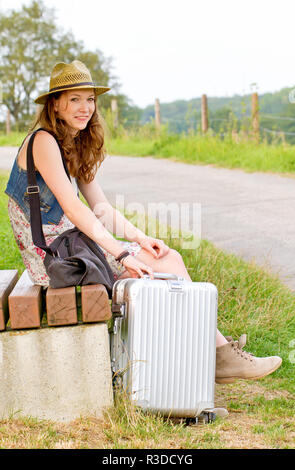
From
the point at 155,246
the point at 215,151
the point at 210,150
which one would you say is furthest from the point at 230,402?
the point at 210,150

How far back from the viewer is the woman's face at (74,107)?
10.5 feet

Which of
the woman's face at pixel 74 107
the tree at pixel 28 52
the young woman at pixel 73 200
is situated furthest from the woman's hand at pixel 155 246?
the tree at pixel 28 52

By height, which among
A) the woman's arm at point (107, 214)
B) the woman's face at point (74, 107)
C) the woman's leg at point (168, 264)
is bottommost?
the woman's leg at point (168, 264)

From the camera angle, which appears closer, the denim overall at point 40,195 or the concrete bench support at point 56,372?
the concrete bench support at point 56,372

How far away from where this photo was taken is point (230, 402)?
329cm

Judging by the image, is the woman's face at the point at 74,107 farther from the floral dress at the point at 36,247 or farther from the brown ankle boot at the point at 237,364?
the brown ankle boot at the point at 237,364

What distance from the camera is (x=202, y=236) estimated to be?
5883 millimetres

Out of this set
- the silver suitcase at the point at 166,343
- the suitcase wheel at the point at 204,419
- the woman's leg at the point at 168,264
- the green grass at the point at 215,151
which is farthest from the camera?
the green grass at the point at 215,151

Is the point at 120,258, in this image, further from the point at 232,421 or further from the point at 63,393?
the point at 232,421

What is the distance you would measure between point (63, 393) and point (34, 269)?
0.58 meters

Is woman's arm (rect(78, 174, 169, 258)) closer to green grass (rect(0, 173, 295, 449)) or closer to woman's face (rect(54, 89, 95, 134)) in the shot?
woman's face (rect(54, 89, 95, 134))

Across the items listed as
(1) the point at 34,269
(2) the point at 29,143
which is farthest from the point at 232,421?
(2) the point at 29,143
